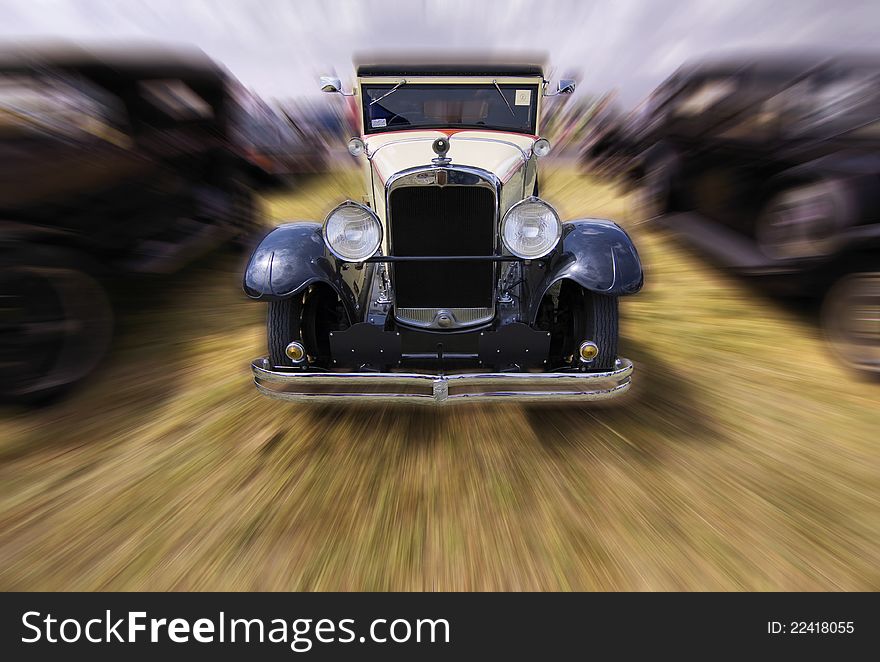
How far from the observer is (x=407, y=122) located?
10.6 feet

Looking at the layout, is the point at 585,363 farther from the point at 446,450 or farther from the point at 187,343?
the point at 187,343

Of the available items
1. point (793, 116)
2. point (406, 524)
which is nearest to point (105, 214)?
point (406, 524)

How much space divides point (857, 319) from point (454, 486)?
2.99m

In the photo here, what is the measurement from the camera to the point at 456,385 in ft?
7.36

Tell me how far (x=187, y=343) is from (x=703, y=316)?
179 inches

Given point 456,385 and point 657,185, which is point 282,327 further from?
point 657,185

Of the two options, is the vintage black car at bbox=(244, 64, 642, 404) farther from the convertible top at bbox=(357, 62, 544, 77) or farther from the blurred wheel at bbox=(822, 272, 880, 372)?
the blurred wheel at bbox=(822, 272, 880, 372)

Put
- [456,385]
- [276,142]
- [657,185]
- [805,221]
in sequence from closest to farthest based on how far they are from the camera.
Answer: [456,385] < [805,221] < [657,185] < [276,142]

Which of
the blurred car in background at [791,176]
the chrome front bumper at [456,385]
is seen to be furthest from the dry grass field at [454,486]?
the blurred car in background at [791,176]

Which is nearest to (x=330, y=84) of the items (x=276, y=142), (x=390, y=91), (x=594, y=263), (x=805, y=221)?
(x=390, y=91)

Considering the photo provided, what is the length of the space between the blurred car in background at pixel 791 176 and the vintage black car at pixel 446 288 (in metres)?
1.78

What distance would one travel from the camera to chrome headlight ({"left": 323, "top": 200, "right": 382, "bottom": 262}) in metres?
2.34

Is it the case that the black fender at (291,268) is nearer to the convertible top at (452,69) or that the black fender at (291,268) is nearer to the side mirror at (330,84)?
the side mirror at (330,84)
